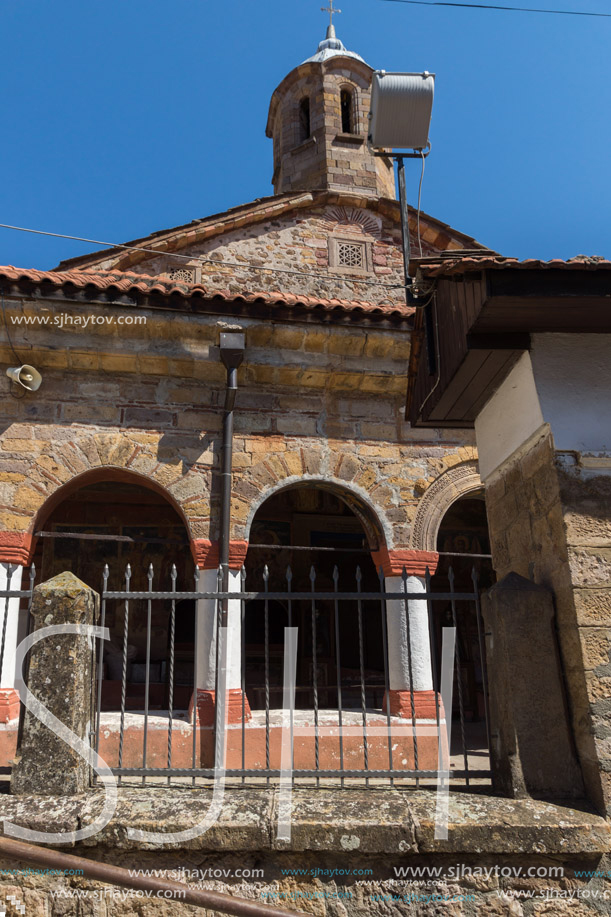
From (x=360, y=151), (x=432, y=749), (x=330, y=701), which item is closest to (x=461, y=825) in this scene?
(x=432, y=749)

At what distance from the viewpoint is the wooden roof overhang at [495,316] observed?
2.96 meters

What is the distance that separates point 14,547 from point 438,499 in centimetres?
437

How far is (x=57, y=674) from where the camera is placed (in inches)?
116

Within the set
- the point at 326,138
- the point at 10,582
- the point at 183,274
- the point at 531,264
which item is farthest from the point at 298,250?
the point at 531,264

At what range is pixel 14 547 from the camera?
249 inches

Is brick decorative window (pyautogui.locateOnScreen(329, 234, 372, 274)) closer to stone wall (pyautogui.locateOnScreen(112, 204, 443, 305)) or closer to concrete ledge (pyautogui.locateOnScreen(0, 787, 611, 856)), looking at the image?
stone wall (pyautogui.locateOnScreen(112, 204, 443, 305))

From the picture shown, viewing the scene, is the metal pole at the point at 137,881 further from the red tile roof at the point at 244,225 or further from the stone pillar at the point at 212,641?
the red tile roof at the point at 244,225

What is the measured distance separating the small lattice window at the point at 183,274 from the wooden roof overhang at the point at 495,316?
6885 millimetres

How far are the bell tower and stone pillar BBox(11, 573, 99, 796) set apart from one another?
10765 mm

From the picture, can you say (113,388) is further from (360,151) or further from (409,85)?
(360,151)

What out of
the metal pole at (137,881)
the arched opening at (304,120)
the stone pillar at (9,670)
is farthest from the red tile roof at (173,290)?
the arched opening at (304,120)

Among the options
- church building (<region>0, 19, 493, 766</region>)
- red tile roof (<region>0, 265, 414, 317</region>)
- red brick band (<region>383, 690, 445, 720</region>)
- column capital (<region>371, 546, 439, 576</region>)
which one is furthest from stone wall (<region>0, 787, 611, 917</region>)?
red tile roof (<region>0, 265, 414, 317</region>)

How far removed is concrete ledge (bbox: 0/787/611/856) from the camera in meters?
2.56

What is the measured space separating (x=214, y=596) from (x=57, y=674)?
0.78 meters
